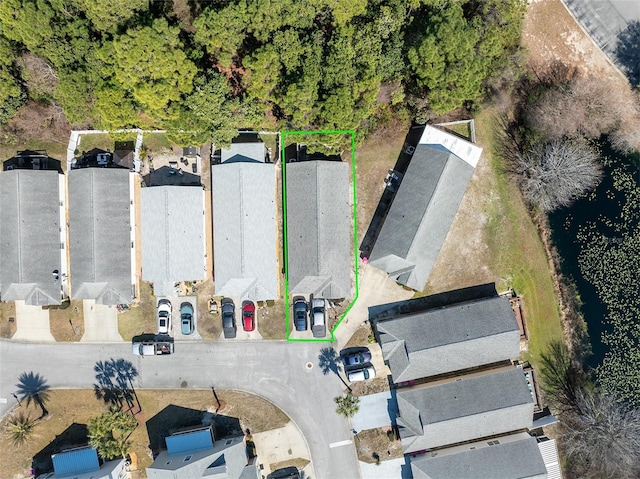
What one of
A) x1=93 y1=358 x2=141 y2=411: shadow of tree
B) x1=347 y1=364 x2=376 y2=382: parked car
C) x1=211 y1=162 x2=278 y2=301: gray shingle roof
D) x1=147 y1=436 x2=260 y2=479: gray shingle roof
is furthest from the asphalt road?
x1=211 y1=162 x2=278 y2=301: gray shingle roof

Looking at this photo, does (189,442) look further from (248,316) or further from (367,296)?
(367,296)

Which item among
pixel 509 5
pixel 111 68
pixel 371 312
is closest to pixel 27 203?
pixel 111 68

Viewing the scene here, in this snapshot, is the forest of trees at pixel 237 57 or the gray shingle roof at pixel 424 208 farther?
the gray shingle roof at pixel 424 208

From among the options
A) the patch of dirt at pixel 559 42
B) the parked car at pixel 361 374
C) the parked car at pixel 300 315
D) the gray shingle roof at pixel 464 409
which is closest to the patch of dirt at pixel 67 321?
the parked car at pixel 300 315

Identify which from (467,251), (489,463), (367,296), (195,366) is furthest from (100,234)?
(489,463)

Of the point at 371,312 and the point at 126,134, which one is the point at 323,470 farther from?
the point at 126,134

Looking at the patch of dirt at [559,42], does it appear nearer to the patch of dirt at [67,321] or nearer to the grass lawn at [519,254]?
the grass lawn at [519,254]

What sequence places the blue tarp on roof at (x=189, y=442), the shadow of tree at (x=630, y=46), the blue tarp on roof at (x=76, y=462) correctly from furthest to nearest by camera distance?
the shadow of tree at (x=630, y=46) → the blue tarp on roof at (x=76, y=462) → the blue tarp on roof at (x=189, y=442)
